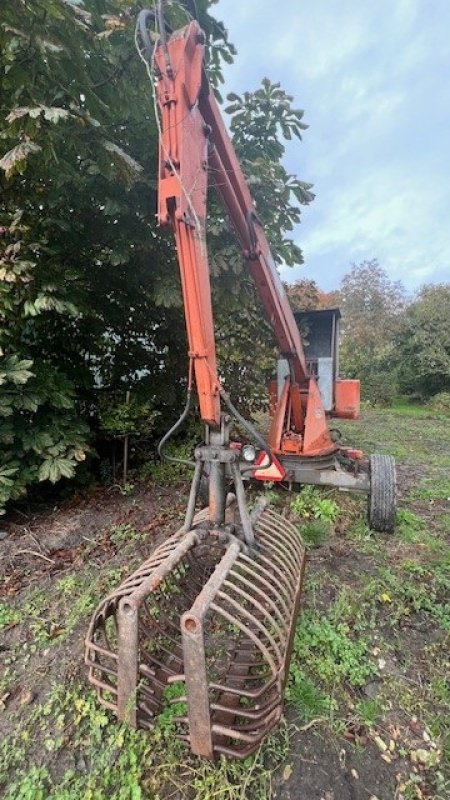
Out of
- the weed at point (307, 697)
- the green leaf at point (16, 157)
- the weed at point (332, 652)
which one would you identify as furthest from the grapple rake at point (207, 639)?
the green leaf at point (16, 157)

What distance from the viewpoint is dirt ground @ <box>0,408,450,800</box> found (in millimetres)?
1521

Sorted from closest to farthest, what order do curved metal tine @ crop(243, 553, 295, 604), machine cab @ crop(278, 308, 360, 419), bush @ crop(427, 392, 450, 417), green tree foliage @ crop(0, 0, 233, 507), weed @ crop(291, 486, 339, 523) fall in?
curved metal tine @ crop(243, 553, 295, 604), green tree foliage @ crop(0, 0, 233, 507), weed @ crop(291, 486, 339, 523), machine cab @ crop(278, 308, 360, 419), bush @ crop(427, 392, 450, 417)

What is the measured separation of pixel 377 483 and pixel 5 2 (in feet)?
13.0

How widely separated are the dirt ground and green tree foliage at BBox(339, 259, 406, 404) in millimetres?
9968

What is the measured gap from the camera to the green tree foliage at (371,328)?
13.2 metres

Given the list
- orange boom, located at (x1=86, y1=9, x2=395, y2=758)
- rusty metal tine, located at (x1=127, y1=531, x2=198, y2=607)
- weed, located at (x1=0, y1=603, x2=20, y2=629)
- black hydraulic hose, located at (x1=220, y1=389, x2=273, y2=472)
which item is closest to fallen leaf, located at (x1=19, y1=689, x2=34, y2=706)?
orange boom, located at (x1=86, y1=9, x2=395, y2=758)

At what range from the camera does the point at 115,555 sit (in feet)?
10.2

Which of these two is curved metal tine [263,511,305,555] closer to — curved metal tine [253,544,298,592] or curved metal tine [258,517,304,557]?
curved metal tine [258,517,304,557]

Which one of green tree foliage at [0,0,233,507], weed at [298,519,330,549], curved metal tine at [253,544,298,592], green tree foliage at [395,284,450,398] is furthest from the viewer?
green tree foliage at [395,284,450,398]

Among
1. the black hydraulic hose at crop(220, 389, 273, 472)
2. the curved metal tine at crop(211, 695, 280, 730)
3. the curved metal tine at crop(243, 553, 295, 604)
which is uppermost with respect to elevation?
the black hydraulic hose at crop(220, 389, 273, 472)

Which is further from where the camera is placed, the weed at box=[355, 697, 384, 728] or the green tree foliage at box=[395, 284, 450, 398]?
the green tree foliage at box=[395, 284, 450, 398]

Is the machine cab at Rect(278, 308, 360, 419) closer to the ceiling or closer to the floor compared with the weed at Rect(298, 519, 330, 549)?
closer to the ceiling

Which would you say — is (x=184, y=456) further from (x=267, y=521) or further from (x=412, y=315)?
(x=412, y=315)

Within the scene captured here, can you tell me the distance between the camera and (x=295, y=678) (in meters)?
1.94
